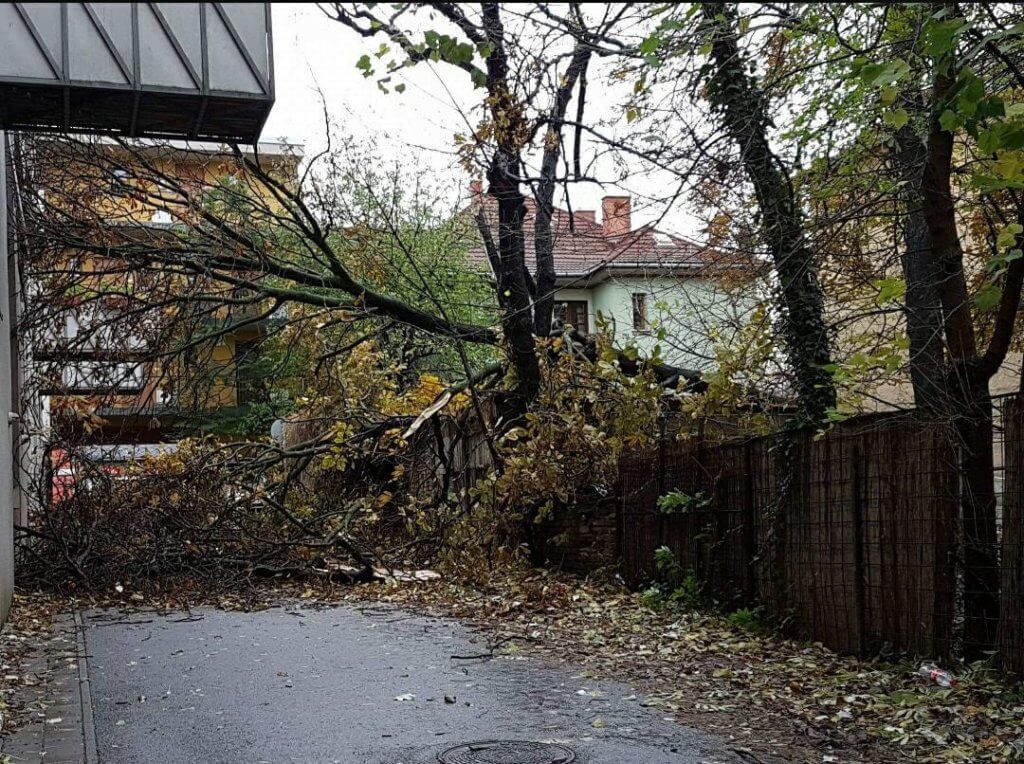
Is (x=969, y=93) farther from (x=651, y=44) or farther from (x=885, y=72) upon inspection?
(x=651, y=44)

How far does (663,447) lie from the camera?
12359mm

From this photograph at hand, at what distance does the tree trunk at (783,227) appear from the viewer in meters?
9.66

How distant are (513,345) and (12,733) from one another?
940 cm

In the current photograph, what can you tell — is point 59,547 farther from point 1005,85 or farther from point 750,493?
point 1005,85

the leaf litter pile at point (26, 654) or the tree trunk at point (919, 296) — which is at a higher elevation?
the tree trunk at point (919, 296)

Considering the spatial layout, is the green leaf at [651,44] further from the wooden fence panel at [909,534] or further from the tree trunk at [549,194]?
the tree trunk at [549,194]

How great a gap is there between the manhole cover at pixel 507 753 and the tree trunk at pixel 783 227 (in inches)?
174

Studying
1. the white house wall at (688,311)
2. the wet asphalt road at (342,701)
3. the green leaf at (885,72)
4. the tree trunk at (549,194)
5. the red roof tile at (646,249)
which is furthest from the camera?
the tree trunk at (549,194)

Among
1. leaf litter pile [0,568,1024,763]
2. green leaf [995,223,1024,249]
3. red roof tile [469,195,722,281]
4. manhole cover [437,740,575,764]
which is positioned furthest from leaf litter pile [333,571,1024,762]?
red roof tile [469,195,722,281]

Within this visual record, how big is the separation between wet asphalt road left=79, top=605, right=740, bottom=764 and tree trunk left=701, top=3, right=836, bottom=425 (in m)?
3.41

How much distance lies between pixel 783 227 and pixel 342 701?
533cm

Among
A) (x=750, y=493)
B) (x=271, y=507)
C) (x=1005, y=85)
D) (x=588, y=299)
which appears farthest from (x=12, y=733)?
(x=588, y=299)

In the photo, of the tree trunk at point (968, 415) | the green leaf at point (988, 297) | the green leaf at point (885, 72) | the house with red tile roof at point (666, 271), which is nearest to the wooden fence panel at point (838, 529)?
the tree trunk at point (968, 415)

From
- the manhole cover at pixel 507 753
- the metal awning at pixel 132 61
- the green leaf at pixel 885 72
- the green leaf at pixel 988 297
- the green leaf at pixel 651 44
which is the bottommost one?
the manhole cover at pixel 507 753
